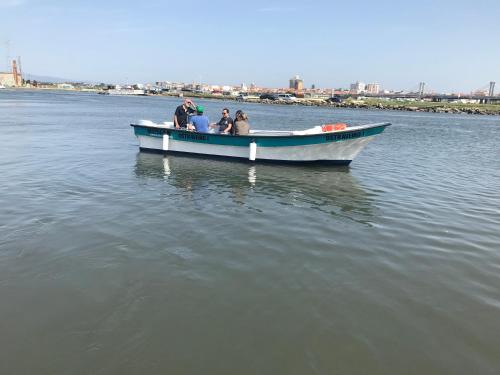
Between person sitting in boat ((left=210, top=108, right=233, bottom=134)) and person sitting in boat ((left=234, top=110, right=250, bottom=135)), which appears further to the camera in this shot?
person sitting in boat ((left=210, top=108, right=233, bottom=134))

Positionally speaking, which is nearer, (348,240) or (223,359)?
(223,359)

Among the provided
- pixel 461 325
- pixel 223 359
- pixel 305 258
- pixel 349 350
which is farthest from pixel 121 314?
pixel 461 325

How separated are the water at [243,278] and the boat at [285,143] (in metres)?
3.66

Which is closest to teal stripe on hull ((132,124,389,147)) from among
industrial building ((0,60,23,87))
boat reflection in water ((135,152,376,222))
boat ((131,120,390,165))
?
boat ((131,120,390,165))

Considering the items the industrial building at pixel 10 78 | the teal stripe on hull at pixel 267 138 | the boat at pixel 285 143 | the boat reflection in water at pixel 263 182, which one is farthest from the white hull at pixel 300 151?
the industrial building at pixel 10 78

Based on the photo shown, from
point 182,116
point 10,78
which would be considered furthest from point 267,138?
point 10,78

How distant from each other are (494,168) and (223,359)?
18878mm

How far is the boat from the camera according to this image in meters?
16.2

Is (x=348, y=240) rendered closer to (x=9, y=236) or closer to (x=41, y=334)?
(x=41, y=334)

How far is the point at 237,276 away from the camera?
21.6 ft

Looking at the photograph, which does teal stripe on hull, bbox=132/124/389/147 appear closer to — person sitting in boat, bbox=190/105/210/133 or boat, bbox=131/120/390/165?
boat, bbox=131/120/390/165

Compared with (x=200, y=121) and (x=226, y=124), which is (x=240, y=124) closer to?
(x=226, y=124)

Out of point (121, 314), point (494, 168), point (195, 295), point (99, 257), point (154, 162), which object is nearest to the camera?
point (121, 314)

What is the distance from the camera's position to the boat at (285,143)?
16.2 meters
